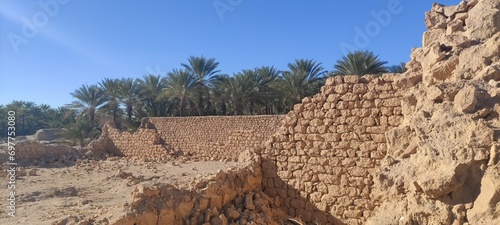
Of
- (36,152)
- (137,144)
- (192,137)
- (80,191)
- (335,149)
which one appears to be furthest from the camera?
(137,144)

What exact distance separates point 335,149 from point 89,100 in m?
20.8

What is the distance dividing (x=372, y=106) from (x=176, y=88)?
58.1ft

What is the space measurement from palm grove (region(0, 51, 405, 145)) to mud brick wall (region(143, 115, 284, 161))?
15.1ft

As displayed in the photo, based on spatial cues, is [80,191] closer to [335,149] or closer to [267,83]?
[335,149]

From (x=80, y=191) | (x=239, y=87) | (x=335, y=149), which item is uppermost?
(x=239, y=87)

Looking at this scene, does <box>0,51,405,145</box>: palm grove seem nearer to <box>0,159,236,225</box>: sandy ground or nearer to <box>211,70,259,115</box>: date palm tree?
<box>211,70,259,115</box>: date palm tree

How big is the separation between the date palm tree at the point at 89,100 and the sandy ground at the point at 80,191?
9.51m

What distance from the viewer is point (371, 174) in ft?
16.6

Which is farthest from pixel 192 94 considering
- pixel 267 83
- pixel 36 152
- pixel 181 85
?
pixel 36 152

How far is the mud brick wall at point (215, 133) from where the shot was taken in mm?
14734

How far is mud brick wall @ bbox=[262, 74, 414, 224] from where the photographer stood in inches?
200

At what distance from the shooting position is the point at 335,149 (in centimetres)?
543

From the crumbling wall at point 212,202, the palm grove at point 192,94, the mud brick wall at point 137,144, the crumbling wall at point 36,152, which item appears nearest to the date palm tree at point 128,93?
the palm grove at point 192,94

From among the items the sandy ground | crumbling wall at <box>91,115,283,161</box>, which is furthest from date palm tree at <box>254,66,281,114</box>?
the sandy ground
